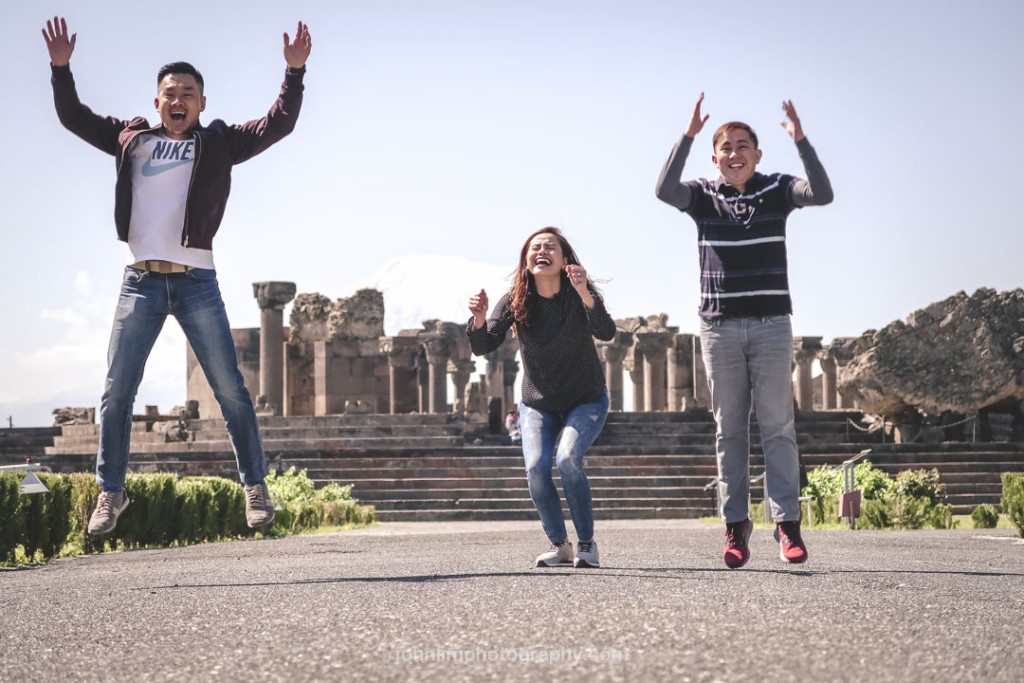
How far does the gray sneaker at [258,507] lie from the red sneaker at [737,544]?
230 centimetres

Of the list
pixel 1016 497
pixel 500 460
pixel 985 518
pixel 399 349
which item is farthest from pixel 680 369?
pixel 1016 497

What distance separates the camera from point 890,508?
17938mm

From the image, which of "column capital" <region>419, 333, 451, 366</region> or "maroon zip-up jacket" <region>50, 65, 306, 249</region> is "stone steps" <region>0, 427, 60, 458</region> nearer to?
"column capital" <region>419, 333, 451, 366</region>

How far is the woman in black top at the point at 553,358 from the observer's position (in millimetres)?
7223

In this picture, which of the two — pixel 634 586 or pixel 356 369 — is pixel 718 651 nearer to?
pixel 634 586

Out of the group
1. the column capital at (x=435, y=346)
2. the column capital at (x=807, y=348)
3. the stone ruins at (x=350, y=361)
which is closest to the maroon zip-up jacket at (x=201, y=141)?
the stone ruins at (x=350, y=361)

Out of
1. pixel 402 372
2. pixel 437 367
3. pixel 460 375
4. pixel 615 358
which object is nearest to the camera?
pixel 437 367

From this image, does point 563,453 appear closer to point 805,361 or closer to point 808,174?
point 808,174

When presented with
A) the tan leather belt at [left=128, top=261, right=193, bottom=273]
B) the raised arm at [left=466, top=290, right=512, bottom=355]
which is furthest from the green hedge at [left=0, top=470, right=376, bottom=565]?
the raised arm at [left=466, top=290, right=512, bottom=355]

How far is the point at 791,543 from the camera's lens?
6805 millimetres

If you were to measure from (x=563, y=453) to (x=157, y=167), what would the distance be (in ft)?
8.28

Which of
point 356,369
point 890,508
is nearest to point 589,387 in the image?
point 890,508

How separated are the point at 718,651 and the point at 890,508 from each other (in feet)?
47.7

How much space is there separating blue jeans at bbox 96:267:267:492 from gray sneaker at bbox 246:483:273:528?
220 millimetres
